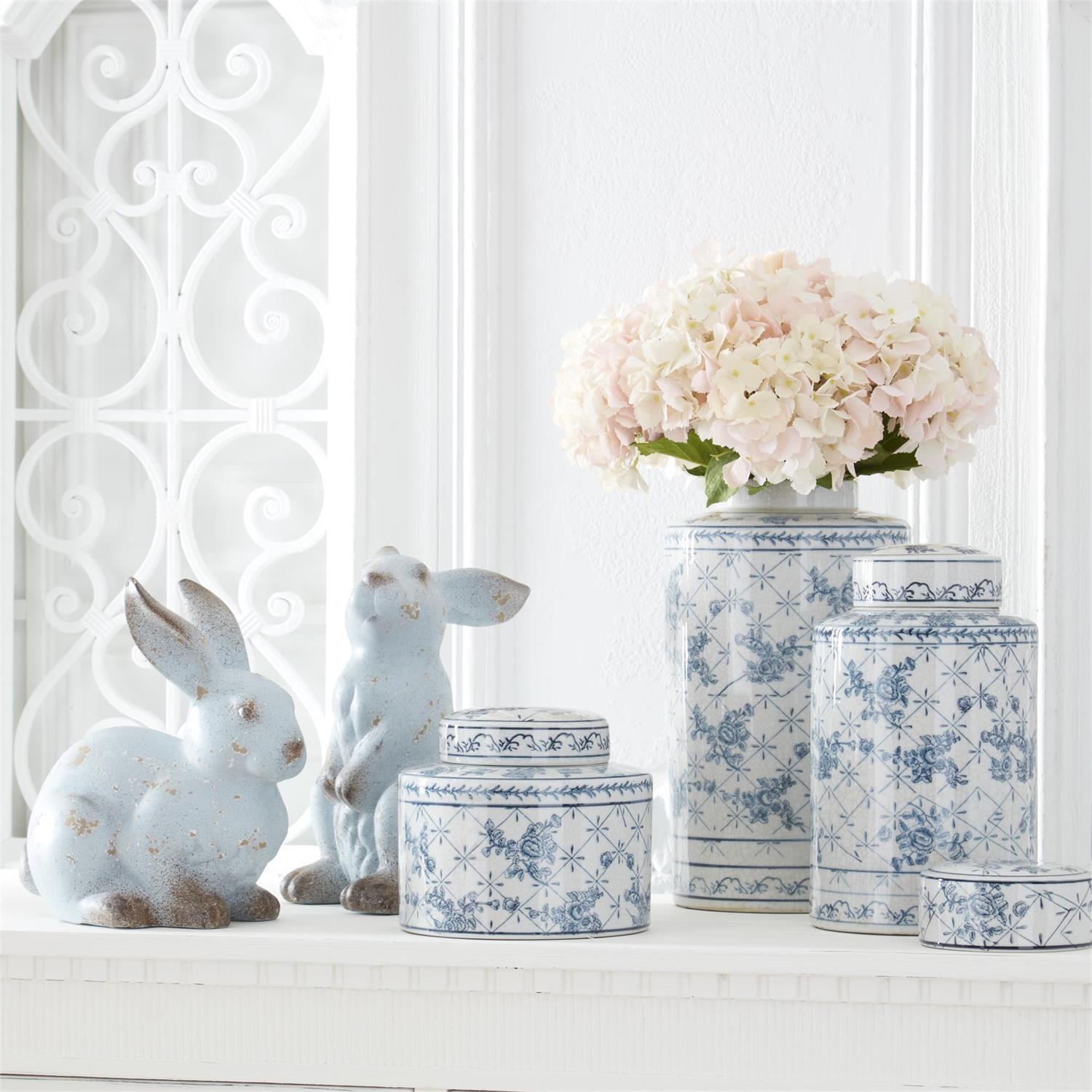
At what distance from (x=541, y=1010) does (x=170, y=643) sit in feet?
1.08

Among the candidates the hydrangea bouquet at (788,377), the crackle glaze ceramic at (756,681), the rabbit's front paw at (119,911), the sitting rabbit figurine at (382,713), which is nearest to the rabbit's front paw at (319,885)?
the sitting rabbit figurine at (382,713)

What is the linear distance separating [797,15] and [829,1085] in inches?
39.7

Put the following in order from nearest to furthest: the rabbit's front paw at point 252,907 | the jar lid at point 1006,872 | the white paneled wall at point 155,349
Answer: the jar lid at point 1006,872, the rabbit's front paw at point 252,907, the white paneled wall at point 155,349

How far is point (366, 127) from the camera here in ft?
4.83

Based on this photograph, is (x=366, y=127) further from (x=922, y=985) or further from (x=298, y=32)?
(x=922, y=985)

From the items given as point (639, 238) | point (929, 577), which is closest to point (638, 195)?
point (639, 238)

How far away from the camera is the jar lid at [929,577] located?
0.93 metres

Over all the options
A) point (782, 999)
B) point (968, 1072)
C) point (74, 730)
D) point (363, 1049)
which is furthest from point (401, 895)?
point (74, 730)

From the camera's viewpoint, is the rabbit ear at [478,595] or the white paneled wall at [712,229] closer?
the rabbit ear at [478,595]

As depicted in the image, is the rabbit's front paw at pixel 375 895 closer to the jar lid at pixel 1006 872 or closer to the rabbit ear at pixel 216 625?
the rabbit ear at pixel 216 625

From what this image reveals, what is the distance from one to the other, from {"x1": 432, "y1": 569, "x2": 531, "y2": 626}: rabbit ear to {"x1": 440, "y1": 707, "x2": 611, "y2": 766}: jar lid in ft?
0.43

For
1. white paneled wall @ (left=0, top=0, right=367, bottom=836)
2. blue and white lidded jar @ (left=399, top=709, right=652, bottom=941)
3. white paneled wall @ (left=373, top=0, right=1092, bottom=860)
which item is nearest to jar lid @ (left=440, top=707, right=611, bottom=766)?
blue and white lidded jar @ (left=399, top=709, right=652, bottom=941)

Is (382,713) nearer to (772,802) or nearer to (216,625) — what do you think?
(216,625)

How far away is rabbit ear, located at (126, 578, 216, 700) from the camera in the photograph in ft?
3.07
